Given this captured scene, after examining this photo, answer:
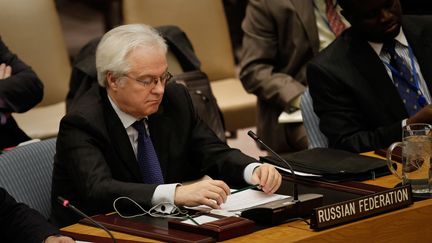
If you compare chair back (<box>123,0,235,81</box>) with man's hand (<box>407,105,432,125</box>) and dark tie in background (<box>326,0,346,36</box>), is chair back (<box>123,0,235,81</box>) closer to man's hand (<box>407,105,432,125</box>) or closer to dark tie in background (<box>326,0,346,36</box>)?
dark tie in background (<box>326,0,346,36</box>)

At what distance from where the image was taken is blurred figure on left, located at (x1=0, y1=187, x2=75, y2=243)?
9.00ft

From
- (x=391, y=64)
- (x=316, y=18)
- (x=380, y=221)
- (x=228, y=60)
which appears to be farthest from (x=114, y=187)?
(x=228, y=60)

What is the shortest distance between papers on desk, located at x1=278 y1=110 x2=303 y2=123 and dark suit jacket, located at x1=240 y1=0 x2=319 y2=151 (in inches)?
1.6

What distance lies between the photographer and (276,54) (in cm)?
480

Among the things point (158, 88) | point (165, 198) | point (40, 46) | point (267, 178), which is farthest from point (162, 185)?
point (40, 46)

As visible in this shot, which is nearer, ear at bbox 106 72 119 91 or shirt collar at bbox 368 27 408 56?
ear at bbox 106 72 119 91

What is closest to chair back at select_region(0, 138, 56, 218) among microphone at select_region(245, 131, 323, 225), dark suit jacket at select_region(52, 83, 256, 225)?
dark suit jacket at select_region(52, 83, 256, 225)

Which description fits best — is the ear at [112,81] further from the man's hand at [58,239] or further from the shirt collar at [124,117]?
the man's hand at [58,239]

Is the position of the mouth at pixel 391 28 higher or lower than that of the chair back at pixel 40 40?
higher

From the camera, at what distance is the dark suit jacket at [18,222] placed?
276cm

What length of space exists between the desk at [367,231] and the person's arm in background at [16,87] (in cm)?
137

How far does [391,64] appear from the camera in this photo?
3.71m

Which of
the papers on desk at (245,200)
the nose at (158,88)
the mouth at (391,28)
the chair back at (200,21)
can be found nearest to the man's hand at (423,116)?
the mouth at (391,28)

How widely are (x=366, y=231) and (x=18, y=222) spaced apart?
3.34 ft
